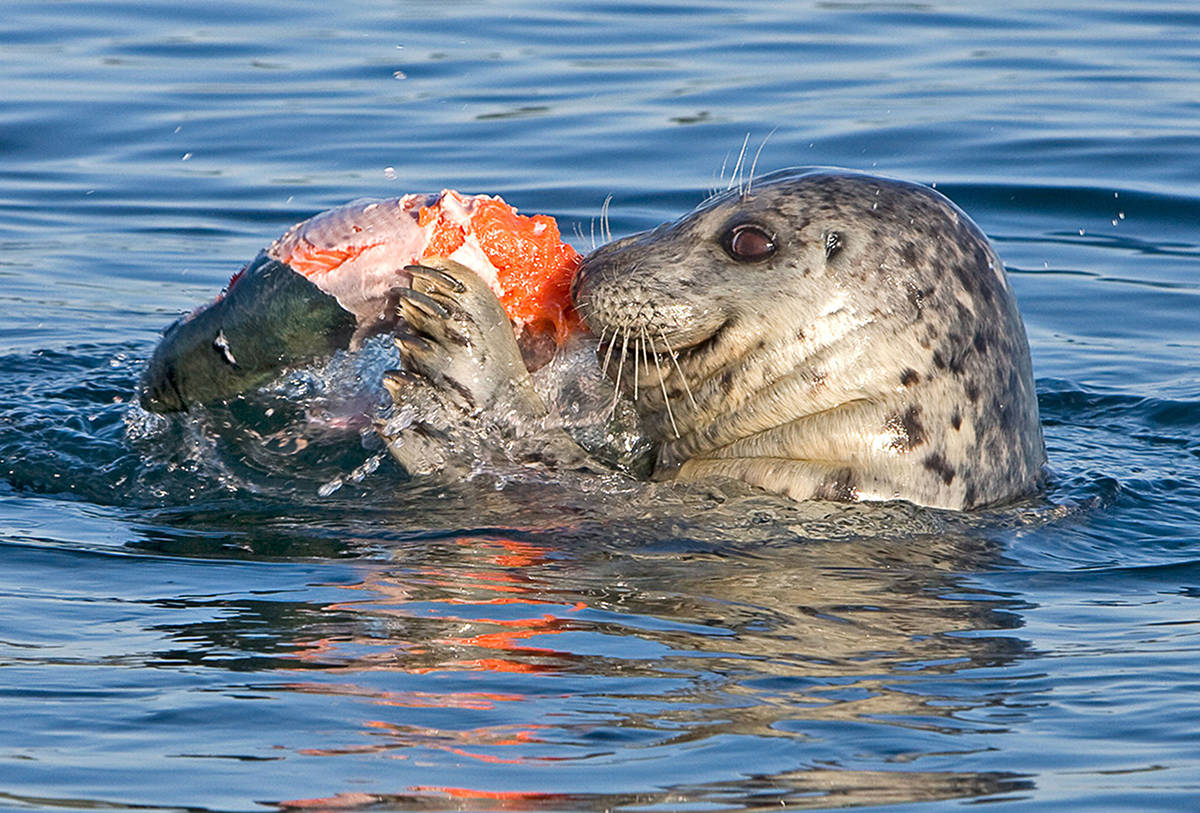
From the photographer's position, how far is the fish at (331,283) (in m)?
6.13

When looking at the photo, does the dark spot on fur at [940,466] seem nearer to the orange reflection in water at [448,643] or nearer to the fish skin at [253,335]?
the orange reflection in water at [448,643]

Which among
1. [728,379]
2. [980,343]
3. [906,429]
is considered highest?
[980,343]

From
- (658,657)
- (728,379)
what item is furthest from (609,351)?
(658,657)

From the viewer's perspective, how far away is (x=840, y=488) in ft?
20.5

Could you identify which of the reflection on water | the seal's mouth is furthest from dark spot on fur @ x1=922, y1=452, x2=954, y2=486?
the seal's mouth

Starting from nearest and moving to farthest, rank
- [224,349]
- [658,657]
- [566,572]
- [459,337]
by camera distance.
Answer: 1. [658,657]
2. [566,572]
3. [459,337]
4. [224,349]

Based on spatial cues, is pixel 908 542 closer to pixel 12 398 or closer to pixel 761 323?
pixel 761 323

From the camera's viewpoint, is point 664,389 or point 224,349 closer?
point 224,349

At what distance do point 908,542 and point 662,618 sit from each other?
113cm

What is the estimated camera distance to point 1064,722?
4.66m

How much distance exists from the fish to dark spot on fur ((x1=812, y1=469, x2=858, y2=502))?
114cm

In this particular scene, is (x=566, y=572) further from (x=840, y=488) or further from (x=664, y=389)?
(x=840, y=488)

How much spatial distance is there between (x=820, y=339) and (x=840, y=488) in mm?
Result: 466

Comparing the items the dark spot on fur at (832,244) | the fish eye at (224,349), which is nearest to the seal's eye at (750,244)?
the dark spot on fur at (832,244)
